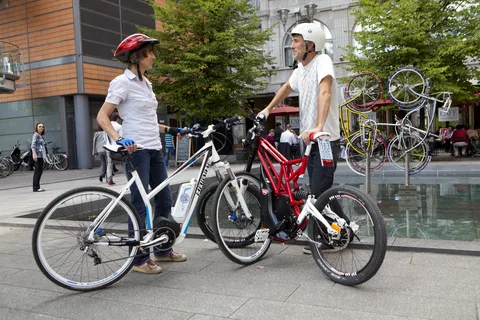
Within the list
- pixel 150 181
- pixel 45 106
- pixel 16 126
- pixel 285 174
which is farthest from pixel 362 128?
pixel 16 126

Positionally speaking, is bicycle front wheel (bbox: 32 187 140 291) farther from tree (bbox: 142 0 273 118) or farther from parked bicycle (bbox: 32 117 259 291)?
tree (bbox: 142 0 273 118)

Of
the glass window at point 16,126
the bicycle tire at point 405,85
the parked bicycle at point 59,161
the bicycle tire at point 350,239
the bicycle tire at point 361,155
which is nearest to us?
the bicycle tire at point 350,239

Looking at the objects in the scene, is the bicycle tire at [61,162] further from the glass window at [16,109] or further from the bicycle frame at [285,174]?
the bicycle frame at [285,174]

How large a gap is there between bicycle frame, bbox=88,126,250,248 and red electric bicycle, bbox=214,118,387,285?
0.53 ft

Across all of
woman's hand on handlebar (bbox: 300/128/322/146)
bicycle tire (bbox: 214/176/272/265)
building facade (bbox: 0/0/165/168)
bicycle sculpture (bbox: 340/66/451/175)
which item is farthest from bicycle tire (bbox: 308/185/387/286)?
building facade (bbox: 0/0/165/168)

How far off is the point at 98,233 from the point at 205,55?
49.8ft

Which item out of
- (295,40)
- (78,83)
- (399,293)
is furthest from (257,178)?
(78,83)

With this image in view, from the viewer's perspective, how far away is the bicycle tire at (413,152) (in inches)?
335

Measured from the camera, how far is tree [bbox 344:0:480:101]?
52.0ft

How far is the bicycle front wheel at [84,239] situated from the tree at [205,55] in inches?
548

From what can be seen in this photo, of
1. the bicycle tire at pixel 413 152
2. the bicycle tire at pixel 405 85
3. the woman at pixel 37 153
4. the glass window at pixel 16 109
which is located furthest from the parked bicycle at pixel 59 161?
the bicycle tire at pixel 405 85

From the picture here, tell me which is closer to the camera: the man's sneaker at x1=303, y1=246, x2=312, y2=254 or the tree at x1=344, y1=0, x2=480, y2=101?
the man's sneaker at x1=303, y1=246, x2=312, y2=254

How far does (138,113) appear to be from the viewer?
3859mm

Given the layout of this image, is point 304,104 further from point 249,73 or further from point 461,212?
point 249,73
